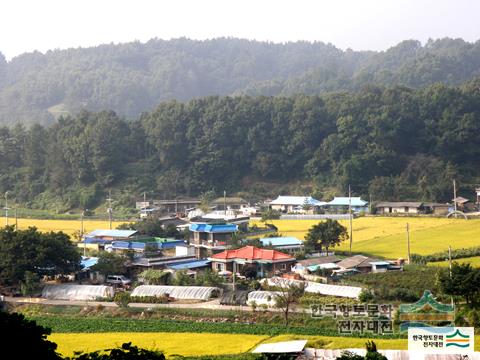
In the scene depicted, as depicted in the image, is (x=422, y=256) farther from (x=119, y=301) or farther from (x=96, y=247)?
(x=96, y=247)

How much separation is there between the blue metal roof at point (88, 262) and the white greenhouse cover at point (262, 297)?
8.70 metres

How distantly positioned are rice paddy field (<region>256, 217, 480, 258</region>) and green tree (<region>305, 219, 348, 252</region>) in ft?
5.04

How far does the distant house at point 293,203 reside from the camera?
5228 cm

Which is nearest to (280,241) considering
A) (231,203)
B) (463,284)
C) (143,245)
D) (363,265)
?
(363,265)

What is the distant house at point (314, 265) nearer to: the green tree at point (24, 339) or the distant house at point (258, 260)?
the distant house at point (258, 260)

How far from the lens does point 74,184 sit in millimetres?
60250

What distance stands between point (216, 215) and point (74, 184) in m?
17.4

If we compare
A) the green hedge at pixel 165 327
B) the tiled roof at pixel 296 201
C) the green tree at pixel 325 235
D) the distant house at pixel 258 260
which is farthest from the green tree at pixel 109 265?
the tiled roof at pixel 296 201

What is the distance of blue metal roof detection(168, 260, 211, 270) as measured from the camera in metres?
31.7

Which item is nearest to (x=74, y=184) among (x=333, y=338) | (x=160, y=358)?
(x=333, y=338)

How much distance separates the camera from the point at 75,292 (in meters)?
28.4

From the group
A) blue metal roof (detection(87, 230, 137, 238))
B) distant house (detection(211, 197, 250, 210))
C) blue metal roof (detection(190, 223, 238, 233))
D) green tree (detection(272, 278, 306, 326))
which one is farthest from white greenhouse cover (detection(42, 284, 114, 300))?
distant house (detection(211, 197, 250, 210))

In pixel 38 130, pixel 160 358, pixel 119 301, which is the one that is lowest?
pixel 119 301

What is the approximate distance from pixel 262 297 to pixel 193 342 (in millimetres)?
5530
